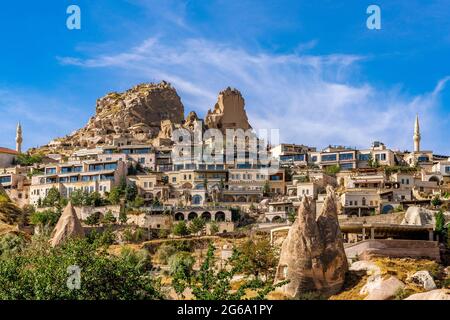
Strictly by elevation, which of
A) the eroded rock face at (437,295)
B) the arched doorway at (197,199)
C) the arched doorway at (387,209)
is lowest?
the eroded rock face at (437,295)

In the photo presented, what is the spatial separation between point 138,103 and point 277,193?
145ft

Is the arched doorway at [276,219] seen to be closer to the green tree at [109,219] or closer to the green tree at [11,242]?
the green tree at [109,219]

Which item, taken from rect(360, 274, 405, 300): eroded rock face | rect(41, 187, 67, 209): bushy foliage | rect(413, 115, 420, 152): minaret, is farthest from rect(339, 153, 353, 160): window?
rect(360, 274, 405, 300): eroded rock face

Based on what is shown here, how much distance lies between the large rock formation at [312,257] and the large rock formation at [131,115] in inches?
2757

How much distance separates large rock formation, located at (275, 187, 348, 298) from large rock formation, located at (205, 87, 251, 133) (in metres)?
65.5

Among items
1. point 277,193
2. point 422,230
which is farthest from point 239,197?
point 422,230

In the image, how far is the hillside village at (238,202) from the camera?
5438 centimetres

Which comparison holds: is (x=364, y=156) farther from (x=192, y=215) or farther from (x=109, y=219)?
(x=109, y=219)

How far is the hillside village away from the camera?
5438 cm

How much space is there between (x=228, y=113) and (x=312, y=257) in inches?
2735

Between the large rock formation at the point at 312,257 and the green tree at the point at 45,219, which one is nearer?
the large rock formation at the point at 312,257

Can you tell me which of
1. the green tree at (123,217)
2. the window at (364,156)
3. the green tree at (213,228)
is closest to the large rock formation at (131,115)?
the window at (364,156)

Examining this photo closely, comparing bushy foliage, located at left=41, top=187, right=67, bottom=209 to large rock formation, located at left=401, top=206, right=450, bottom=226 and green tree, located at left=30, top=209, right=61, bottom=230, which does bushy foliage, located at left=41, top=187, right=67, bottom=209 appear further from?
large rock formation, located at left=401, top=206, right=450, bottom=226
